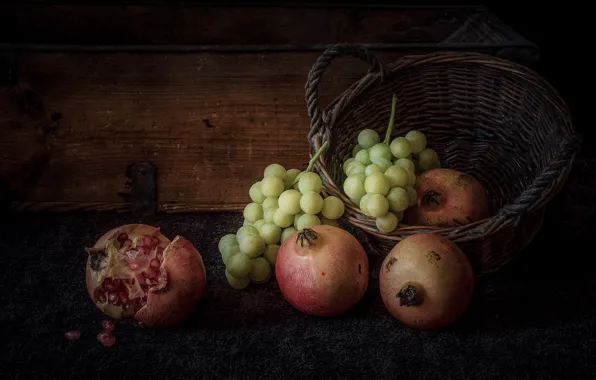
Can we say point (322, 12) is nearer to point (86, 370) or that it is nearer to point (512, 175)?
point (512, 175)

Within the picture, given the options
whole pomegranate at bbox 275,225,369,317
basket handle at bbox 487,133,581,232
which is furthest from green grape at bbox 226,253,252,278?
basket handle at bbox 487,133,581,232

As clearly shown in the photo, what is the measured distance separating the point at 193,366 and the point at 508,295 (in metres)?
Answer: 0.72

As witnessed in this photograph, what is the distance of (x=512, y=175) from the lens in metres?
1.63

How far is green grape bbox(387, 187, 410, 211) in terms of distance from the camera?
1.33 m

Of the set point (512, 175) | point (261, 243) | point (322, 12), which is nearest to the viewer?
point (261, 243)

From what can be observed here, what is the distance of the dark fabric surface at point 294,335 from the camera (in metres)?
1.20

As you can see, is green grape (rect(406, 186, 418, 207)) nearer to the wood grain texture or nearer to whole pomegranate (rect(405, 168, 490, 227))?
whole pomegranate (rect(405, 168, 490, 227))

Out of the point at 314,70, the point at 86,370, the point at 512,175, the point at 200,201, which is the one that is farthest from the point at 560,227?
the point at 86,370

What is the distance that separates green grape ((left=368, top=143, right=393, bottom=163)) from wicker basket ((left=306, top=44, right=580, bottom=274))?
10 cm

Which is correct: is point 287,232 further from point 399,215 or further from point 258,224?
point 399,215

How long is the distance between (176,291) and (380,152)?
0.56 meters

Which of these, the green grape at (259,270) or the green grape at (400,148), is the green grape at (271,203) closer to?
the green grape at (259,270)

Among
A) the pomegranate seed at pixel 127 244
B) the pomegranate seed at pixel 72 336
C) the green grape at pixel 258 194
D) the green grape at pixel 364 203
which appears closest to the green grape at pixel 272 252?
the green grape at pixel 258 194

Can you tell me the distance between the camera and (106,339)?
1.26m
